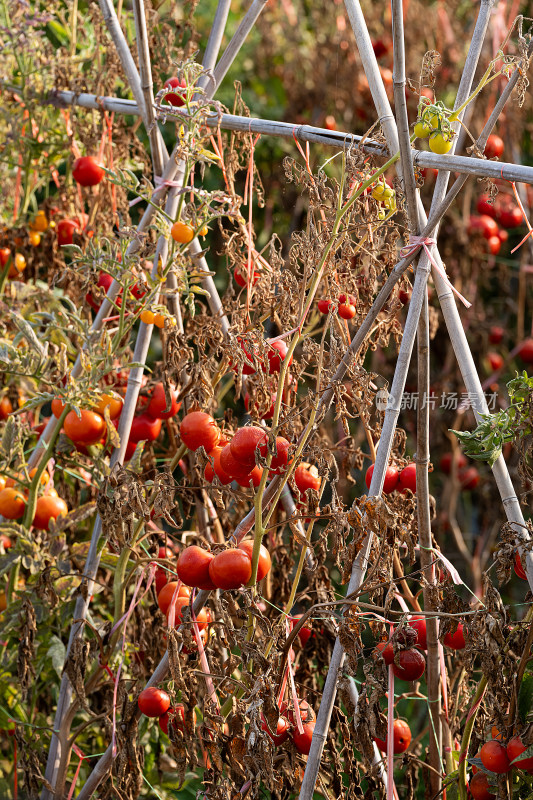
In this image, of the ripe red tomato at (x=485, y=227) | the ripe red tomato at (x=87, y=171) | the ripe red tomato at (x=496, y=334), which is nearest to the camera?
the ripe red tomato at (x=87, y=171)

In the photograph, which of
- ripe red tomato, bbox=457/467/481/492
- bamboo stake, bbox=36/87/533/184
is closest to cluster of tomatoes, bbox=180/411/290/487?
bamboo stake, bbox=36/87/533/184

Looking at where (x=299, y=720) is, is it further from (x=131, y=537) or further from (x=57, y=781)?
(x=57, y=781)

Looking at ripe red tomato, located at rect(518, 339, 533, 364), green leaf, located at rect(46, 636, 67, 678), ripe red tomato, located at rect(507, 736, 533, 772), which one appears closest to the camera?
ripe red tomato, located at rect(507, 736, 533, 772)

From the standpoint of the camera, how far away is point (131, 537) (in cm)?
100

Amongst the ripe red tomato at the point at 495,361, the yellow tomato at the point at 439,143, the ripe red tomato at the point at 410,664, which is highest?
the yellow tomato at the point at 439,143

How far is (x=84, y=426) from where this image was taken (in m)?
1.10

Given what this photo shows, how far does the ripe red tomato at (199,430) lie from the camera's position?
0.97 meters

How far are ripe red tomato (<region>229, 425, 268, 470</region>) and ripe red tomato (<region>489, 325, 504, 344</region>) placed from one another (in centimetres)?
184

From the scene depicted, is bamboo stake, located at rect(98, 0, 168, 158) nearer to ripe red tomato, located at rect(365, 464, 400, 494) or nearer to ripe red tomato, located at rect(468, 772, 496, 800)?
ripe red tomato, located at rect(365, 464, 400, 494)

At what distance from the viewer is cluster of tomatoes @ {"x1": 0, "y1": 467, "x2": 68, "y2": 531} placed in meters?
1.23

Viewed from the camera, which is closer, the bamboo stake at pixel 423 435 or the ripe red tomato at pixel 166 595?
the bamboo stake at pixel 423 435

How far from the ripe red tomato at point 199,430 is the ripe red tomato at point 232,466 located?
0.09m

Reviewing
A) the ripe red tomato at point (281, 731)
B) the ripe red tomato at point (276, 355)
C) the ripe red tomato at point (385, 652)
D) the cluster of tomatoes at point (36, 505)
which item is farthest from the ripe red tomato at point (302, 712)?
the cluster of tomatoes at point (36, 505)

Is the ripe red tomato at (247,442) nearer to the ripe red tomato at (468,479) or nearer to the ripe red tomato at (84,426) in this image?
the ripe red tomato at (84,426)
